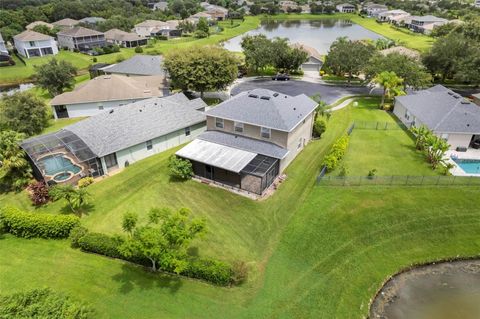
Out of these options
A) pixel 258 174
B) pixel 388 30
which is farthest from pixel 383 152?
pixel 388 30

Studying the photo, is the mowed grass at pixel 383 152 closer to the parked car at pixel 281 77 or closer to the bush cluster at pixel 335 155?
the bush cluster at pixel 335 155

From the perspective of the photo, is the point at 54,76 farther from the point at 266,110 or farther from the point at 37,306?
the point at 37,306

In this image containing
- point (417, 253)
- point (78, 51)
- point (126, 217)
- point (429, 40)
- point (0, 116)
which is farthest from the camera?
point (429, 40)

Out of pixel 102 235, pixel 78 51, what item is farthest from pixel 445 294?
pixel 78 51

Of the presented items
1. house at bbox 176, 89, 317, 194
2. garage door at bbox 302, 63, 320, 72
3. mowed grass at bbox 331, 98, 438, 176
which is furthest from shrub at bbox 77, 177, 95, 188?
garage door at bbox 302, 63, 320, 72

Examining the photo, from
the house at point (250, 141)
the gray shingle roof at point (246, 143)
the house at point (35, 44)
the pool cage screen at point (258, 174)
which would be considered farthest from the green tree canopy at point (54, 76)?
the house at point (35, 44)

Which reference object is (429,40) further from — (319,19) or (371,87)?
(319,19)
